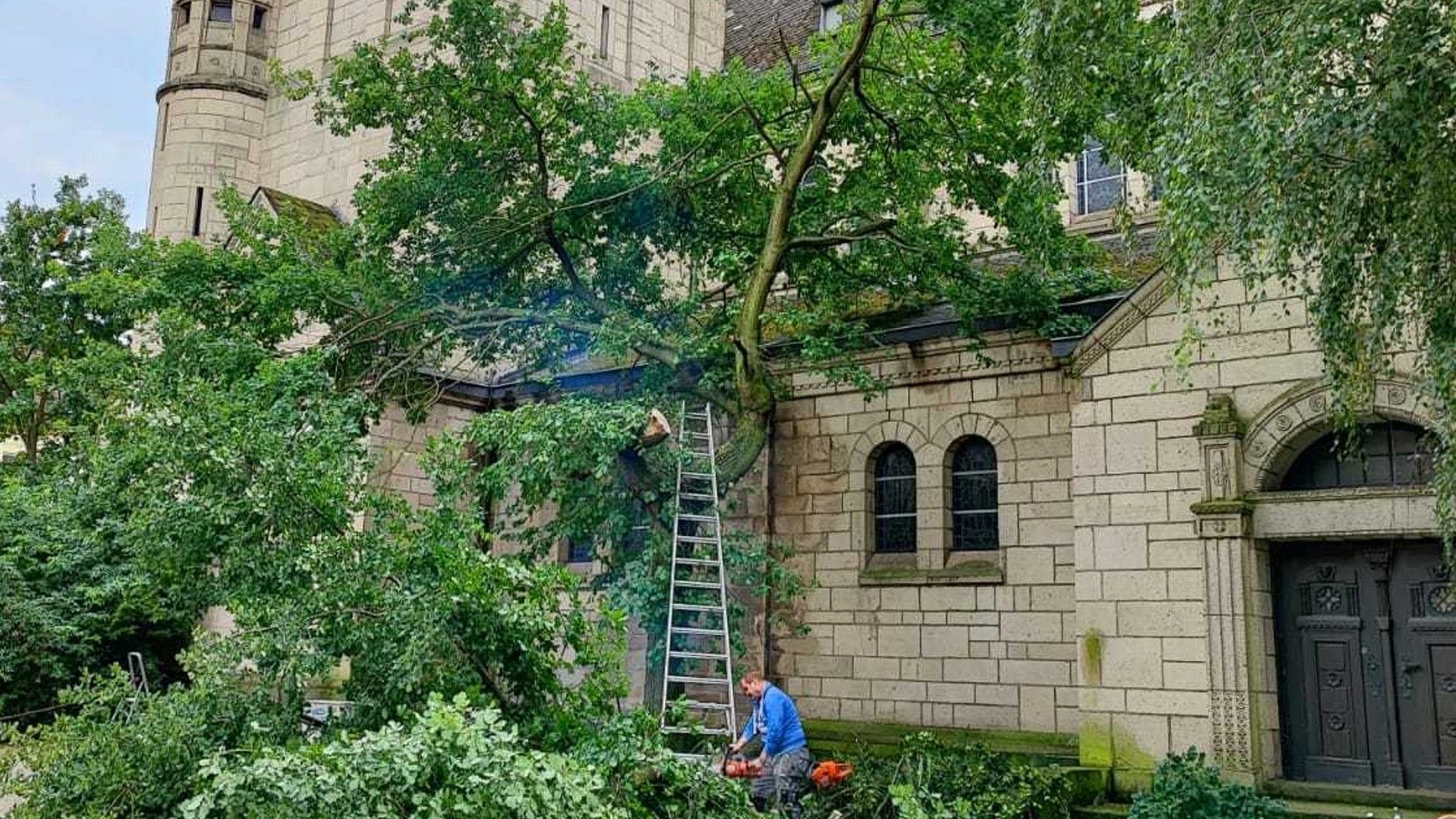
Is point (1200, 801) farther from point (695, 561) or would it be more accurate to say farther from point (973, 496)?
point (973, 496)

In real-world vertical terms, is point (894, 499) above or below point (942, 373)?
below

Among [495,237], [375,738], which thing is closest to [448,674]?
[375,738]

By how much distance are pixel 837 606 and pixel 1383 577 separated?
247 inches

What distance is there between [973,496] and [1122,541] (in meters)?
3.35

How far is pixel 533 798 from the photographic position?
6367 millimetres

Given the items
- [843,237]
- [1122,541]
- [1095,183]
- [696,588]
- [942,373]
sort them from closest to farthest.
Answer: [1122,541] → [696,588] → [843,237] → [942,373] → [1095,183]

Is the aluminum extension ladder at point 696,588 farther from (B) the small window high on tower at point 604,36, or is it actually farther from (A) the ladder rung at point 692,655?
(B) the small window high on tower at point 604,36

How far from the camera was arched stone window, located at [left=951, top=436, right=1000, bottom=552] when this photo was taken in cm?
1451

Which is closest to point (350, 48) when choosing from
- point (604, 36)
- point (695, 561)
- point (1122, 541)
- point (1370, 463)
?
point (604, 36)

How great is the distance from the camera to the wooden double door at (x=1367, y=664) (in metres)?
10.3

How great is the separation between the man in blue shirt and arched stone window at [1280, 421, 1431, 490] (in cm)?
491

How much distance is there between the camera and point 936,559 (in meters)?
14.5

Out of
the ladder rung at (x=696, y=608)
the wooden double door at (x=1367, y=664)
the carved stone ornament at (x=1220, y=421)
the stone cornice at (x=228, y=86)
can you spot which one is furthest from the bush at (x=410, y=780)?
the stone cornice at (x=228, y=86)

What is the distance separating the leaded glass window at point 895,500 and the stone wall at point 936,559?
211mm
